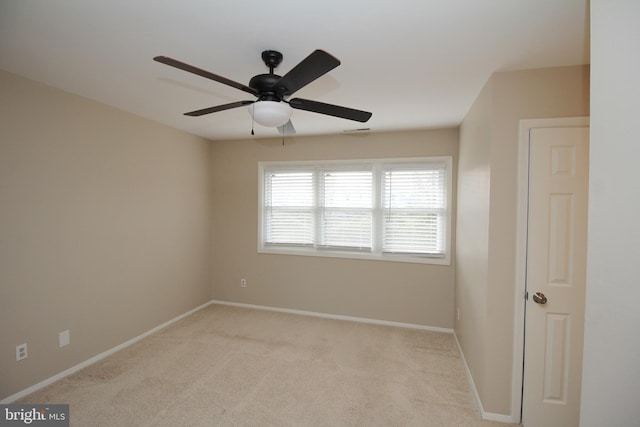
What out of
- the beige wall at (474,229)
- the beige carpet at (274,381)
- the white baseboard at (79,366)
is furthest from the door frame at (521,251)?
the white baseboard at (79,366)

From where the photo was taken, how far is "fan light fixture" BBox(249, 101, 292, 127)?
155 cm

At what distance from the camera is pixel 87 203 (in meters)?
2.69

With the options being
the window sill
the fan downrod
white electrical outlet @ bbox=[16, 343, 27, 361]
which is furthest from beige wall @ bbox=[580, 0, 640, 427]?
white electrical outlet @ bbox=[16, 343, 27, 361]

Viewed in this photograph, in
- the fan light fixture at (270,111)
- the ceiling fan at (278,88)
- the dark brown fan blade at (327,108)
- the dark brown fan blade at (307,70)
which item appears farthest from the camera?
the dark brown fan blade at (327,108)

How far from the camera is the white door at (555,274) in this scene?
74.0 inches

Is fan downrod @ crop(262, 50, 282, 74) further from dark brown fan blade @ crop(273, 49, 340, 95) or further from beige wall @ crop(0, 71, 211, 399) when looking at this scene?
beige wall @ crop(0, 71, 211, 399)

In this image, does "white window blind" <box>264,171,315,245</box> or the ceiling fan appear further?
"white window blind" <box>264,171,315,245</box>

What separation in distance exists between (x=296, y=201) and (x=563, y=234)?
9.92 ft

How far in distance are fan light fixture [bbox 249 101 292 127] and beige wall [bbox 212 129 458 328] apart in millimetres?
2348

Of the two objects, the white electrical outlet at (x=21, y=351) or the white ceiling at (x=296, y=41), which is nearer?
the white ceiling at (x=296, y=41)

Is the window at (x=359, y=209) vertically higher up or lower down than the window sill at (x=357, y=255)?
higher up

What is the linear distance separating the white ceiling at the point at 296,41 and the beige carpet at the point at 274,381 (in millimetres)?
2528

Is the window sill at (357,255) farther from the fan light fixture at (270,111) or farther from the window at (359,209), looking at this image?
the fan light fixture at (270,111)

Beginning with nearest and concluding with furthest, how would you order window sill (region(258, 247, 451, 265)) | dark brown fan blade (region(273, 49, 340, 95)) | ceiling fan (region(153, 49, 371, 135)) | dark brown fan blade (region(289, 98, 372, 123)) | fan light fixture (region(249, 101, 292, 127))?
dark brown fan blade (region(273, 49, 340, 95))
ceiling fan (region(153, 49, 371, 135))
fan light fixture (region(249, 101, 292, 127))
dark brown fan blade (region(289, 98, 372, 123))
window sill (region(258, 247, 451, 265))
